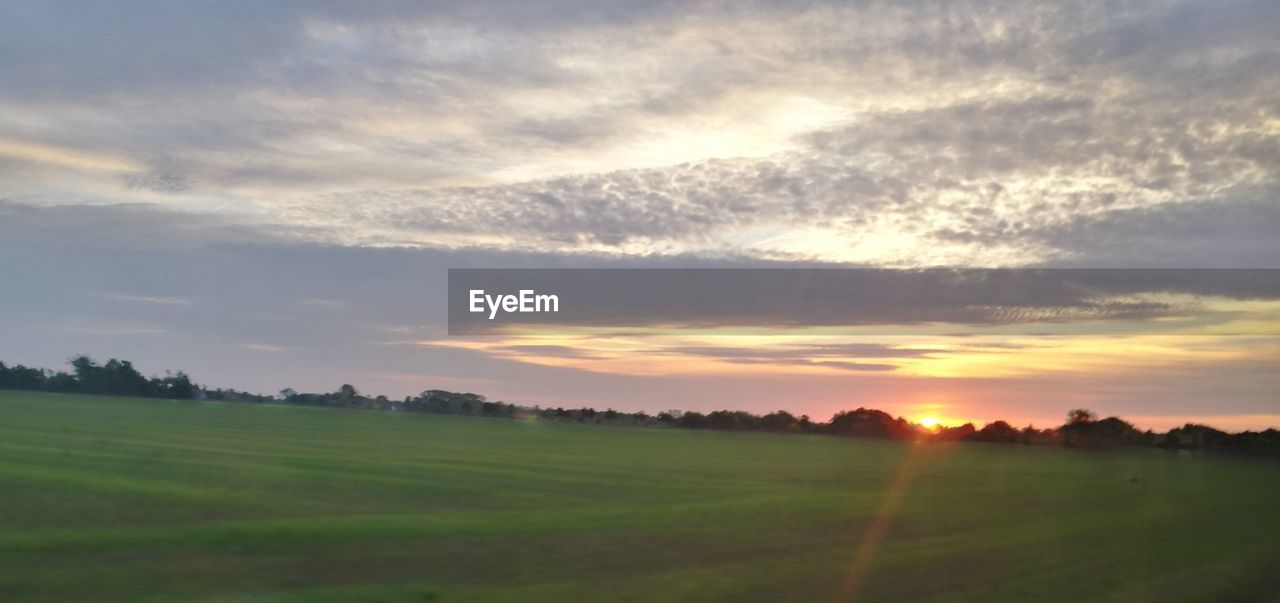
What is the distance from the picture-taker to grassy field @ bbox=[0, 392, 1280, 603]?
1358 cm

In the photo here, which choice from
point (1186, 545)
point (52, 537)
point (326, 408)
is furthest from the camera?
point (326, 408)

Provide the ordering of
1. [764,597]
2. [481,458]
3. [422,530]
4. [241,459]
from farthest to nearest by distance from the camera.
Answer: [481,458] → [241,459] → [422,530] → [764,597]

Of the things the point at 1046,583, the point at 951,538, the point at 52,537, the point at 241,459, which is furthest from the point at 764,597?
the point at 241,459

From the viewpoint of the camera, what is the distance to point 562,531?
18906 mm

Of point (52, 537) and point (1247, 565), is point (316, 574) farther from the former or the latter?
point (1247, 565)

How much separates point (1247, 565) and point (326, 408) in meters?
87.2

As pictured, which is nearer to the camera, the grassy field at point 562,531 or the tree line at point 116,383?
the grassy field at point 562,531

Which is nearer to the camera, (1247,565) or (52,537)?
(52,537)

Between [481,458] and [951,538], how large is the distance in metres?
23.5

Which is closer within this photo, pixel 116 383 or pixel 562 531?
pixel 562 531

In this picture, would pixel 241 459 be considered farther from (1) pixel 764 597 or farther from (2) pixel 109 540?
(1) pixel 764 597

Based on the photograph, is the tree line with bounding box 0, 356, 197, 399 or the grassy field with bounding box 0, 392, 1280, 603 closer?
the grassy field with bounding box 0, 392, 1280, 603

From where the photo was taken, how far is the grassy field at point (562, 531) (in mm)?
13578

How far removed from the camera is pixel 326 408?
316ft
